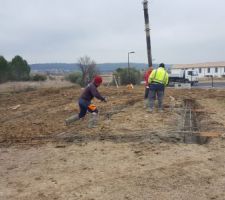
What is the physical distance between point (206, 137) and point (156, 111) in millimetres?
4191

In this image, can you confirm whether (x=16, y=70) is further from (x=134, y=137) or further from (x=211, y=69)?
(x=211, y=69)

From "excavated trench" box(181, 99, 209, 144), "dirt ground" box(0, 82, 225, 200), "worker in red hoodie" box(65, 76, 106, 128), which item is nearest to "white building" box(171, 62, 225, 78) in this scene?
"excavated trench" box(181, 99, 209, 144)

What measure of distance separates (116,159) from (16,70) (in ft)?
160

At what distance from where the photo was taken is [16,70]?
54.5 metres

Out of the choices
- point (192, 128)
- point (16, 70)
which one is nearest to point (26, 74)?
point (16, 70)

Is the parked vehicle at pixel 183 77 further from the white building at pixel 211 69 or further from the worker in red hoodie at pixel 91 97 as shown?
the white building at pixel 211 69

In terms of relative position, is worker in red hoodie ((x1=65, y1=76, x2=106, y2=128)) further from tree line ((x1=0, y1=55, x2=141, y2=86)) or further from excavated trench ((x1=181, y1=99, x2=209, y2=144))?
tree line ((x1=0, y1=55, x2=141, y2=86))

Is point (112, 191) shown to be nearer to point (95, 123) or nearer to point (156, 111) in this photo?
point (95, 123)

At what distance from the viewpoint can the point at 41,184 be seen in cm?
630

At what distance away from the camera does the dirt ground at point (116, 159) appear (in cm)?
587

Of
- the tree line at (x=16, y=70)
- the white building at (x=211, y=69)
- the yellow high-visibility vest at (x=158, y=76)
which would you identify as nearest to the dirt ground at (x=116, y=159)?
the yellow high-visibility vest at (x=158, y=76)

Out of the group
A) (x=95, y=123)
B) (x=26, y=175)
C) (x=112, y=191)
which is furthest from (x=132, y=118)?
(x=112, y=191)

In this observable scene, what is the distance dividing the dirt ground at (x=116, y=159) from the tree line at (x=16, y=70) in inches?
1502

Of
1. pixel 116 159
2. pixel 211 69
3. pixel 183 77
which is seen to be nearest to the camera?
pixel 116 159
